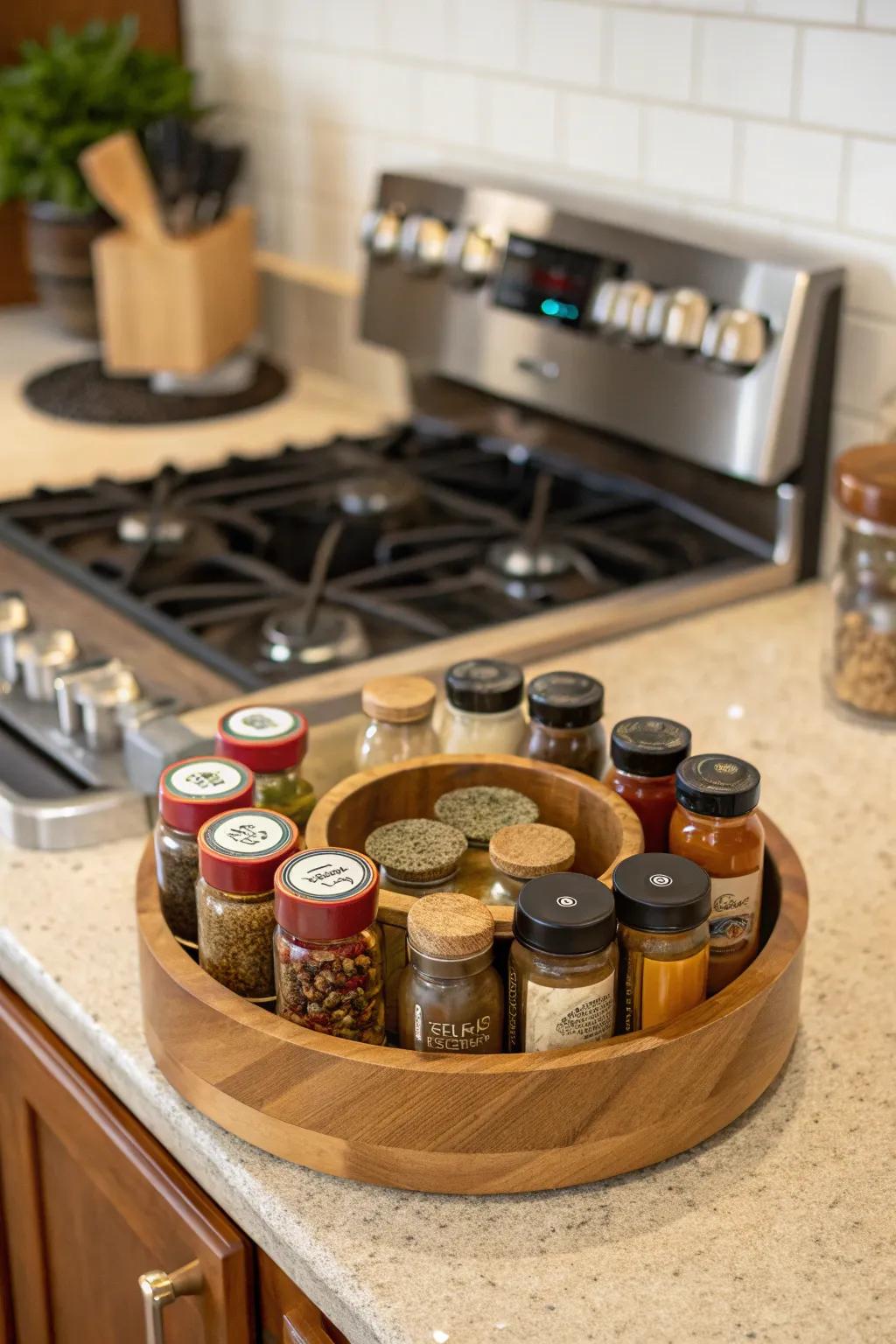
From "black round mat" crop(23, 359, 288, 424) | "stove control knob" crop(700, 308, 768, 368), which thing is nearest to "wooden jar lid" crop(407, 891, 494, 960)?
"stove control knob" crop(700, 308, 768, 368)

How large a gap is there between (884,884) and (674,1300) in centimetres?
41

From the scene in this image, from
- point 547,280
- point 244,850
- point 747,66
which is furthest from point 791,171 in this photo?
point 244,850

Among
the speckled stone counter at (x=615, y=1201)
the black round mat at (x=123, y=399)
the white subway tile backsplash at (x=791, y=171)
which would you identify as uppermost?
the white subway tile backsplash at (x=791, y=171)

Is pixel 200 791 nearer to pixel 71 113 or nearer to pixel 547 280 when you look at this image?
pixel 547 280

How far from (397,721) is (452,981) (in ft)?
0.78

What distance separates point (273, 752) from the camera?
3.14ft

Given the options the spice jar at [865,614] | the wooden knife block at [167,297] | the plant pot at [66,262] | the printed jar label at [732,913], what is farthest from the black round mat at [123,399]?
the printed jar label at [732,913]

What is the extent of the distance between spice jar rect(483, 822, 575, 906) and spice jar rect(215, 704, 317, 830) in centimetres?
15

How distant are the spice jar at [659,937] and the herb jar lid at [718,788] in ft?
0.14

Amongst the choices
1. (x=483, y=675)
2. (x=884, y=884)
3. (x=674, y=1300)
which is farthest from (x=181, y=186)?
(x=674, y=1300)

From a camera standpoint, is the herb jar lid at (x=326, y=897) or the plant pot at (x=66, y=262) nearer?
the herb jar lid at (x=326, y=897)

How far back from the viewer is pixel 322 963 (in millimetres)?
806

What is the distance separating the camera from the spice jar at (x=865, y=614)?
127cm

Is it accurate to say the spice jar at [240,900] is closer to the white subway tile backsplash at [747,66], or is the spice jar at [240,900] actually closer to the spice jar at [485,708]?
the spice jar at [485,708]
